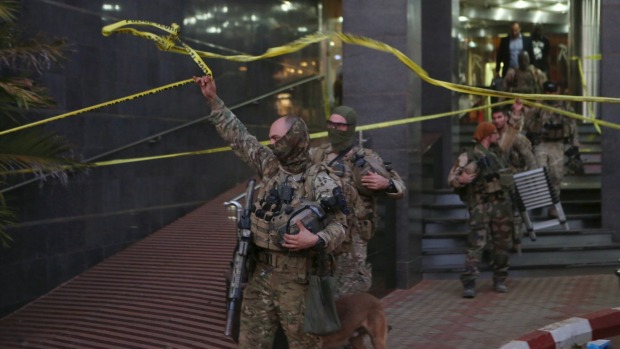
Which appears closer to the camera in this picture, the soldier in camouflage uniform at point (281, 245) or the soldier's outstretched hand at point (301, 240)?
the soldier's outstretched hand at point (301, 240)

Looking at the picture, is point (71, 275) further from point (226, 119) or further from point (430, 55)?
point (430, 55)

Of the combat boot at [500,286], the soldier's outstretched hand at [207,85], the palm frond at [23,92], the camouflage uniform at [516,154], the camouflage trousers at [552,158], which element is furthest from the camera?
the camouflage trousers at [552,158]

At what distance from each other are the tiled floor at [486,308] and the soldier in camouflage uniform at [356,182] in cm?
107

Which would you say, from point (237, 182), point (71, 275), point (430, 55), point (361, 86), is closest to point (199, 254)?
point (71, 275)

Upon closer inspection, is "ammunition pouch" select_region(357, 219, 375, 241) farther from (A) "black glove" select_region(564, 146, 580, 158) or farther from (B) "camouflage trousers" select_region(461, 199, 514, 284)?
(A) "black glove" select_region(564, 146, 580, 158)

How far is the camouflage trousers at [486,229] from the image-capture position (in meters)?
9.66

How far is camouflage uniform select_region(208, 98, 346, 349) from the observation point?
5.23m

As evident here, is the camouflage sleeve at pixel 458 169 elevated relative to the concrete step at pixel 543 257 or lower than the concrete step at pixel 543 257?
elevated

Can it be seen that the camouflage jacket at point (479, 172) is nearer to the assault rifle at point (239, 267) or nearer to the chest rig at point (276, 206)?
the chest rig at point (276, 206)

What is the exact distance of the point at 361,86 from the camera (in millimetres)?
10367

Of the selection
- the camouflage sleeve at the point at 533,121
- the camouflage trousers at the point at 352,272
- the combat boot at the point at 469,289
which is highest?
the camouflage sleeve at the point at 533,121

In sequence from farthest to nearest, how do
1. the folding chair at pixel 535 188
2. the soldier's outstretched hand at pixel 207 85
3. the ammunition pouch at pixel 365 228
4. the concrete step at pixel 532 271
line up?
the concrete step at pixel 532 271 → the folding chair at pixel 535 188 → the ammunition pouch at pixel 365 228 → the soldier's outstretched hand at pixel 207 85

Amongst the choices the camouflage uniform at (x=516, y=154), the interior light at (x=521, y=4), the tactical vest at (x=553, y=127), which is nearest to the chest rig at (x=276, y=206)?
the camouflage uniform at (x=516, y=154)

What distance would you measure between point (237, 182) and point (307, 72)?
14.5 feet
